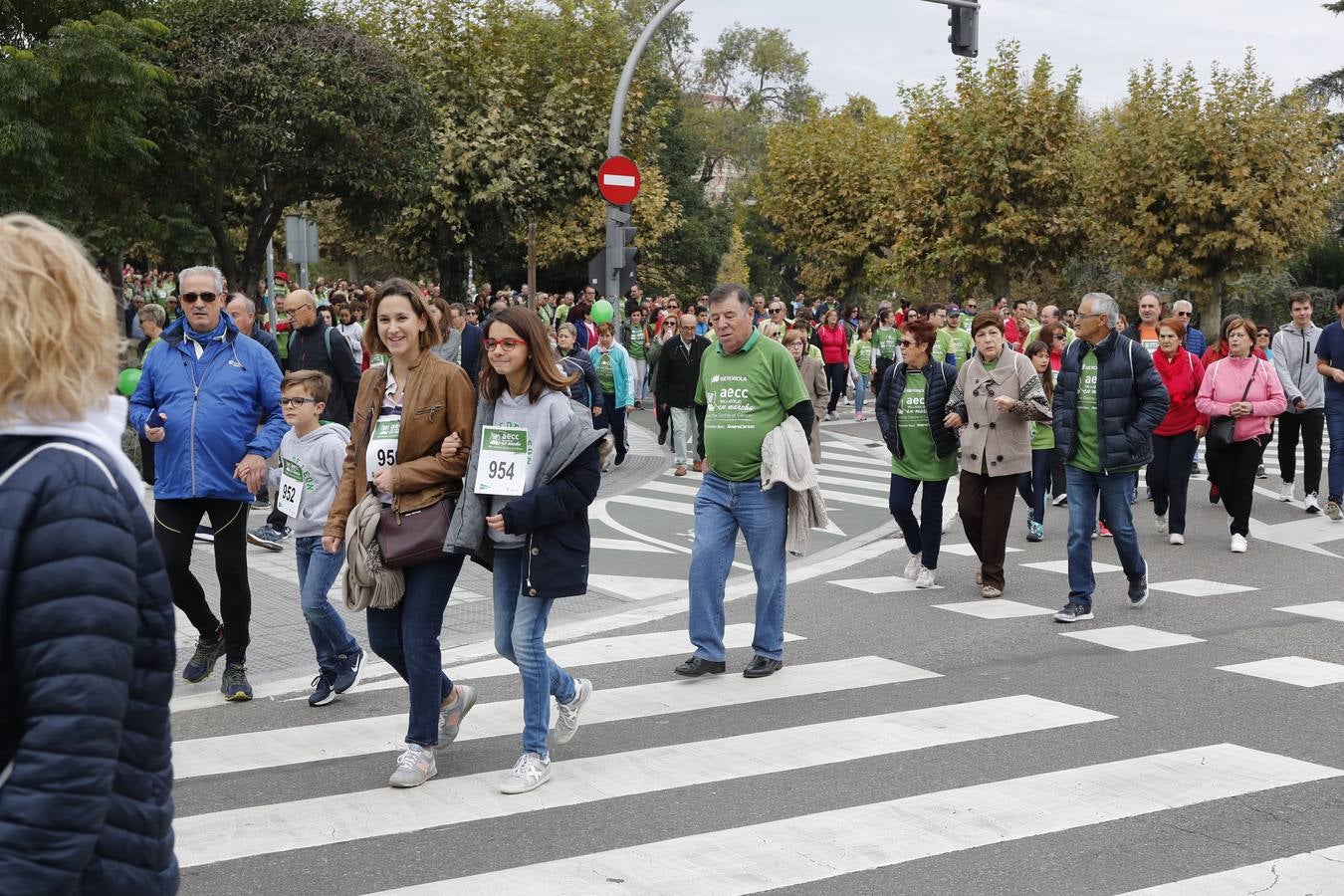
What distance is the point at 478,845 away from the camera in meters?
5.02

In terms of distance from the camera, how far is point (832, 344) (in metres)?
25.1

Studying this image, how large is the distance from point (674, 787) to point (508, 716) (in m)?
1.38

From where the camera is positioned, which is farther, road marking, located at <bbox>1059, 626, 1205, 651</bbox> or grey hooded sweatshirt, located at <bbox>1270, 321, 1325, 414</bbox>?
grey hooded sweatshirt, located at <bbox>1270, 321, 1325, 414</bbox>

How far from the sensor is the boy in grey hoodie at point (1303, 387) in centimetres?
1408

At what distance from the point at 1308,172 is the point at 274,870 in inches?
1371

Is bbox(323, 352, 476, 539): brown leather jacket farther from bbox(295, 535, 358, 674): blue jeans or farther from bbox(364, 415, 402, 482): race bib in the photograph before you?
bbox(295, 535, 358, 674): blue jeans

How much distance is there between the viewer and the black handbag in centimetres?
550

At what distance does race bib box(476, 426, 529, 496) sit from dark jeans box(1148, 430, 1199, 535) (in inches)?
321

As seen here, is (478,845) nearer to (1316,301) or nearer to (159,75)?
(159,75)

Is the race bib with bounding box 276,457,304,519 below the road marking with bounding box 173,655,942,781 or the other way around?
the other way around

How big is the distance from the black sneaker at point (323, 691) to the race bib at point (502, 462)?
1.94 metres

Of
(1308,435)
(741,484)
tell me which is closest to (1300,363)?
(1308,435)

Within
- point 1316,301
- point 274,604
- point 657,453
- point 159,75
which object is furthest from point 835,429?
point 1316,301

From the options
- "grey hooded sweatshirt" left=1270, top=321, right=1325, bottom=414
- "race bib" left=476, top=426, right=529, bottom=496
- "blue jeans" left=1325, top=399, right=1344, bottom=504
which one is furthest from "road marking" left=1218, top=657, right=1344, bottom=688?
"grey hooded sweatshirt" left=1270, top=321, right=1325, bottom=414
